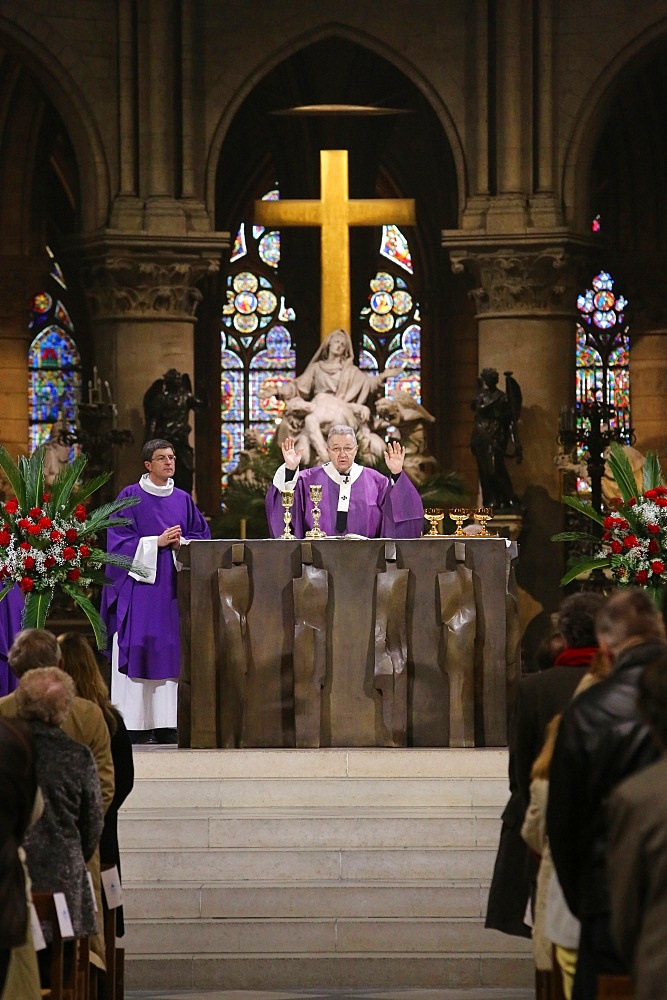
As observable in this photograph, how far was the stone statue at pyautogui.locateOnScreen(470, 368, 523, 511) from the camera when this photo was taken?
65.5 feet

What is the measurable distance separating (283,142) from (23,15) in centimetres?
568

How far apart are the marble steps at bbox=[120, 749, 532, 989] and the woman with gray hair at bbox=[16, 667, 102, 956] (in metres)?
2.51

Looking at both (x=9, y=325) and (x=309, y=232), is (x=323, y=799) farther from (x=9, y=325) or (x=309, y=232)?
(x=309, y=232)

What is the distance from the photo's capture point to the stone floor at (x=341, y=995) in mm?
8352

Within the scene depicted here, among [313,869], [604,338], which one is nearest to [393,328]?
[604,338]

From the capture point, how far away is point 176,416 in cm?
2020

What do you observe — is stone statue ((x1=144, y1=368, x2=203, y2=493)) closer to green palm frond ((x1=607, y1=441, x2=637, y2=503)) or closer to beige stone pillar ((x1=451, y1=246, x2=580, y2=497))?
beige stone pillar ((x1=451, y1=246, x2=580, y2=497))

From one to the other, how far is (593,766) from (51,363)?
74.9 feet

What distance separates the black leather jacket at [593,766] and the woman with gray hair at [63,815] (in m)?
1.58

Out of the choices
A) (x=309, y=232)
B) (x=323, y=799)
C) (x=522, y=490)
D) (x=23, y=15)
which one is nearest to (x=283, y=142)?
(x=309, y=232)

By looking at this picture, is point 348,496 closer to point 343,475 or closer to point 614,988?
point 343,475

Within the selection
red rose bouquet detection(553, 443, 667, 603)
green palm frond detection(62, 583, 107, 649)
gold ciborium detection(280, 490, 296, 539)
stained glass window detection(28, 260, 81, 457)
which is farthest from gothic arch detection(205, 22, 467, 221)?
gold ciborium detection(280, 490, 296, 539)

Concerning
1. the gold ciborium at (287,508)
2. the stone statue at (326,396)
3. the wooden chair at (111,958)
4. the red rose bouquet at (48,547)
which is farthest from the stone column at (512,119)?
the wooden chair at (111,958)

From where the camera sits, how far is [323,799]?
33.1ft
